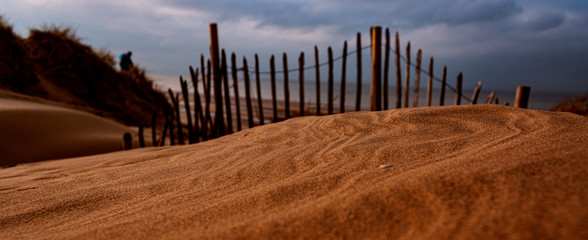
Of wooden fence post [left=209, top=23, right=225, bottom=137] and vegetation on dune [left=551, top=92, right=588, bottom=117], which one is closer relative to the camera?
wooden fence post [left=209, top=23, right=225, bottom=137]

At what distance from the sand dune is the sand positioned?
2.39 metres

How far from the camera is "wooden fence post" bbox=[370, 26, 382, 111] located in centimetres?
552

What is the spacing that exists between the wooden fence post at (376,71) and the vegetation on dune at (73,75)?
8074 millimetres

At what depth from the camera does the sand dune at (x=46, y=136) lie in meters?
4.45

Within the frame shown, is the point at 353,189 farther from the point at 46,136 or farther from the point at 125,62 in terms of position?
the point at 125,62

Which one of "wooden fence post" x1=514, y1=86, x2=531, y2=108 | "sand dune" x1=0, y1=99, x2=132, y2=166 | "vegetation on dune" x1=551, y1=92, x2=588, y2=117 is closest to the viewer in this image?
"wooden fence post" x1=514, y1=86, x2=531, y2=108

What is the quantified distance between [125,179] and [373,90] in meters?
4.25

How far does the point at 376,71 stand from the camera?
5.54 m

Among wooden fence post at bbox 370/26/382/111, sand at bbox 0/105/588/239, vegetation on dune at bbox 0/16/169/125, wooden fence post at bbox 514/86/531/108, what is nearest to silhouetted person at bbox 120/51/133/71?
vegetation on dune at bbox 0/16/169/125

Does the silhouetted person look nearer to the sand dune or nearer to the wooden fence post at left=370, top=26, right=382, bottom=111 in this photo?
the sand dune

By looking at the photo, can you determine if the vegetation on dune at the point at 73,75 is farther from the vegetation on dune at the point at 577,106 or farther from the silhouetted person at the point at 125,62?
the vegetation on dune at the point at 577,106

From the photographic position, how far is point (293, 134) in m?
2.72

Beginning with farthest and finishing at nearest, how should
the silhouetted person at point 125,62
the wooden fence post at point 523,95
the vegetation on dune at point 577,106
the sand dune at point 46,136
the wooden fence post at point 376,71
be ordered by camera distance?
the silhouetted person at point 125,62, the vegetation on dune at point 577,106, the wooden fence post at point 376,71, the sand dune at point 46,136, the wooden fence post at point 523,95

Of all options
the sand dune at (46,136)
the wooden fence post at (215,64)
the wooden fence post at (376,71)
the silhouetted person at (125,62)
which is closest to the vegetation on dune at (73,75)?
the silhouetted person at (125,62)
